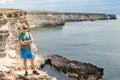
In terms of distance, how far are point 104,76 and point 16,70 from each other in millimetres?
18967

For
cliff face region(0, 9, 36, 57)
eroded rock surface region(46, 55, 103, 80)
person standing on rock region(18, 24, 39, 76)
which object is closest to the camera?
person standing on rock region(18, 24, 39, 76)

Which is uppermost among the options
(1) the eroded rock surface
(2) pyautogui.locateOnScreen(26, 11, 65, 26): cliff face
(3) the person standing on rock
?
(3) the person standing on rock

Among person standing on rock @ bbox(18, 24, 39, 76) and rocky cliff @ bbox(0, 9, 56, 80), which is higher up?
person standing on rock @ bbox(18, 24, 39, 76)

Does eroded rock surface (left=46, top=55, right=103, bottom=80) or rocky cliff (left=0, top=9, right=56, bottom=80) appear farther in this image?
eroded rock surface (left=46, top=55, right=103, bottom=80)

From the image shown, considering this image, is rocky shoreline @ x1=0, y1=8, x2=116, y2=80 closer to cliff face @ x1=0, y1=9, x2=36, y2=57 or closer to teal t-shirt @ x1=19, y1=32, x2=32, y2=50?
cliff face @ x1=0, y1=9, x2=36, y2=57

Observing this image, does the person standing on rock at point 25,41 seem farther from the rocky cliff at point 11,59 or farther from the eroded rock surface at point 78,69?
the eroded rock surface at point 78,69

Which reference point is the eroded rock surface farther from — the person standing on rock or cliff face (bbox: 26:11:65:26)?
cliff face (bbox: 26:11:65:26)

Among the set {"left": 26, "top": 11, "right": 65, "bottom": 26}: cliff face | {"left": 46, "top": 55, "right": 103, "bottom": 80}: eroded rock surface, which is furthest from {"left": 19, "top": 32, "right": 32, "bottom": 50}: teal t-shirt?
{"left": 26, "top": 11, "right": 65, "bottom": 26}: cliff face

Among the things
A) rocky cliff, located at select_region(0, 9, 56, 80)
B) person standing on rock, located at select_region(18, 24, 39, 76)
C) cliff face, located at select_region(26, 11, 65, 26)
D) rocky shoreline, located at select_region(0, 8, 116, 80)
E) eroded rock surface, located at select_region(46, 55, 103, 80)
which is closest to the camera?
person standing on rock, located at select_region(18, 24, 39, 76)

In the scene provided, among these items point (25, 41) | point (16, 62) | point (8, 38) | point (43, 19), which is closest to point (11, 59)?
point (16, 62)

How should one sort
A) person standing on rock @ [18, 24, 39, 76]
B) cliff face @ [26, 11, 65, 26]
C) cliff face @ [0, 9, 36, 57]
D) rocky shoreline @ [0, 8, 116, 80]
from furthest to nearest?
cliff face @ [26, 11, 65, 26] < cliff face @ [0, 9, 36, 57] < rocky shoreline @ [0, 8, 116, 80] < person standing on rock @ [18, 24, 39, 76]

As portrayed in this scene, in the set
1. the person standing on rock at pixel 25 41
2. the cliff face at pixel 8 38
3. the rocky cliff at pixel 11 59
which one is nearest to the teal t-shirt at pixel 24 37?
the person standing on rock at pixel 25 41

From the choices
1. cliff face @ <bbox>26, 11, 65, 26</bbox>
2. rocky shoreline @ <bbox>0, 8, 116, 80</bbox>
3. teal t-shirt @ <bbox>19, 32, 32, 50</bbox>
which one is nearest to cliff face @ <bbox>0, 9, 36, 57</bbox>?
rocky shoreline @ <bbox>0, 8, 116, 80</bbox>

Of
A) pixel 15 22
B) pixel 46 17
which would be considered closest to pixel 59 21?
pixel 46 17
